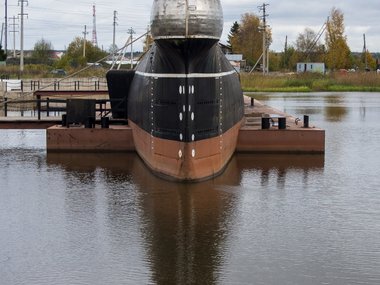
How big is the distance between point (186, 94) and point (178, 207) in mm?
2822

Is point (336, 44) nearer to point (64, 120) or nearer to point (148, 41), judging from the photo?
point (148, 41)

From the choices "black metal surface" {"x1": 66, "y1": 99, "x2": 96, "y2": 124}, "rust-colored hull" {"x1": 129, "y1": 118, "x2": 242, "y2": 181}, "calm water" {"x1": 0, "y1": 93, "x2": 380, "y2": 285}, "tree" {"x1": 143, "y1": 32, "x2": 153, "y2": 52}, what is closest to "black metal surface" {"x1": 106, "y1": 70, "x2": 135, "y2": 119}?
"black metal surface" {"x1": 66, "y1": 99, "x2": 96, "y2": 124}

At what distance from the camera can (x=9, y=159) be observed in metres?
20.1

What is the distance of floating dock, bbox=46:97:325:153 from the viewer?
20.4 metres

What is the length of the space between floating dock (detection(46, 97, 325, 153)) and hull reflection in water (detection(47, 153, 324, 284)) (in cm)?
34

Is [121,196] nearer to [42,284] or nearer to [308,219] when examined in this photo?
[308,219]

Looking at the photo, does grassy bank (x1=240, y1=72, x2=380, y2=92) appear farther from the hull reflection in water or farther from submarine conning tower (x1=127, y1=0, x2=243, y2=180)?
submarine conning tower (x1=127, y1=0, x2=243, y2=180)

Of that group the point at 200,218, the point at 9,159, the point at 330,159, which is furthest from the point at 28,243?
the point at 330,159

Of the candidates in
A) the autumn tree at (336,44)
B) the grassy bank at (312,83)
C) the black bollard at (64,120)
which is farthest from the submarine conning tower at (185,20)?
the autumn tree at (336,44)

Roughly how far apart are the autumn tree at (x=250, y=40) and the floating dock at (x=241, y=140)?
2958 inches

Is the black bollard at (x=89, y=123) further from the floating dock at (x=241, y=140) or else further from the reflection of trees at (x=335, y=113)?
the reflection of trees at (x=335, y=113)

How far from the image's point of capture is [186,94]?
15.4 metres

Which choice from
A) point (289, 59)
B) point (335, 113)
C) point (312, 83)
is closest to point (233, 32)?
point (289, 59)

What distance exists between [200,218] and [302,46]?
104000 millimetres
